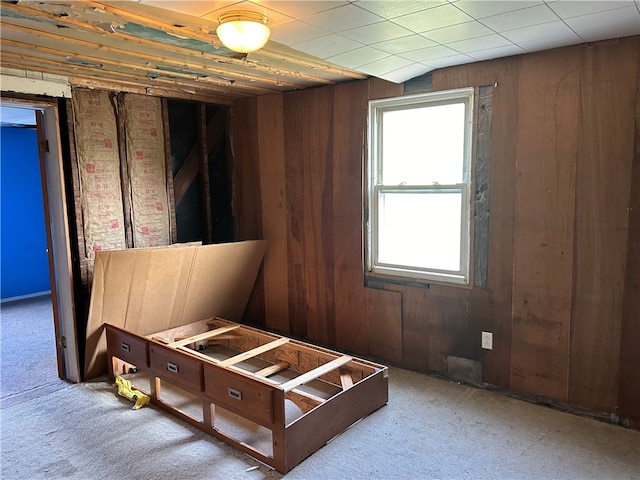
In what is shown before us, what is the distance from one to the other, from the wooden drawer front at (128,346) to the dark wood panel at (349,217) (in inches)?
60.8

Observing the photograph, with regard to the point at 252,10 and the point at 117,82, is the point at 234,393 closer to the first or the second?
the point at 252,10

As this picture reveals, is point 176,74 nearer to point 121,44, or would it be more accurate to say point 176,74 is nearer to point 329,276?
point 121,44

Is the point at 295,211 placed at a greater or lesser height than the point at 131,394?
greater

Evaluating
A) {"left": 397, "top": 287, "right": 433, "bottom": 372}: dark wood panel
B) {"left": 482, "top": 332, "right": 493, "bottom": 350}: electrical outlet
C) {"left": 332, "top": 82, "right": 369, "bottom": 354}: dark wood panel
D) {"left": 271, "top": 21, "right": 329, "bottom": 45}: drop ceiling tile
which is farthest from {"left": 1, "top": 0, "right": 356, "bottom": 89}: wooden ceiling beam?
{"left": 482, "top": 332, "right": 493, "bottom": 350}: electrical outlet

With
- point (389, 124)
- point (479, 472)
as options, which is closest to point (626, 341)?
point (479, 472)

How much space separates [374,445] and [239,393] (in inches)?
30.9

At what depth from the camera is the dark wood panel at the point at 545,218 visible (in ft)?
8.46

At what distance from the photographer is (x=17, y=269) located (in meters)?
5.81

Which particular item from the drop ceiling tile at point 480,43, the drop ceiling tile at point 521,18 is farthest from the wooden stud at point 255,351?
the drop ceiling tile at point 521,18

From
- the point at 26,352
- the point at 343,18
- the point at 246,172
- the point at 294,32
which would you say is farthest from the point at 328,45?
the point at 26,352

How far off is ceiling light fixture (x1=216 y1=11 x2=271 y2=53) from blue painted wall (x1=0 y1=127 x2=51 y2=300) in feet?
16.8

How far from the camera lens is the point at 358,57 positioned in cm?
255

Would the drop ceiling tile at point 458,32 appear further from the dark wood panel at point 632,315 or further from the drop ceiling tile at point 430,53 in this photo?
the dark wood panel at point 632,315

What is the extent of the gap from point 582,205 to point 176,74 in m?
2.75
